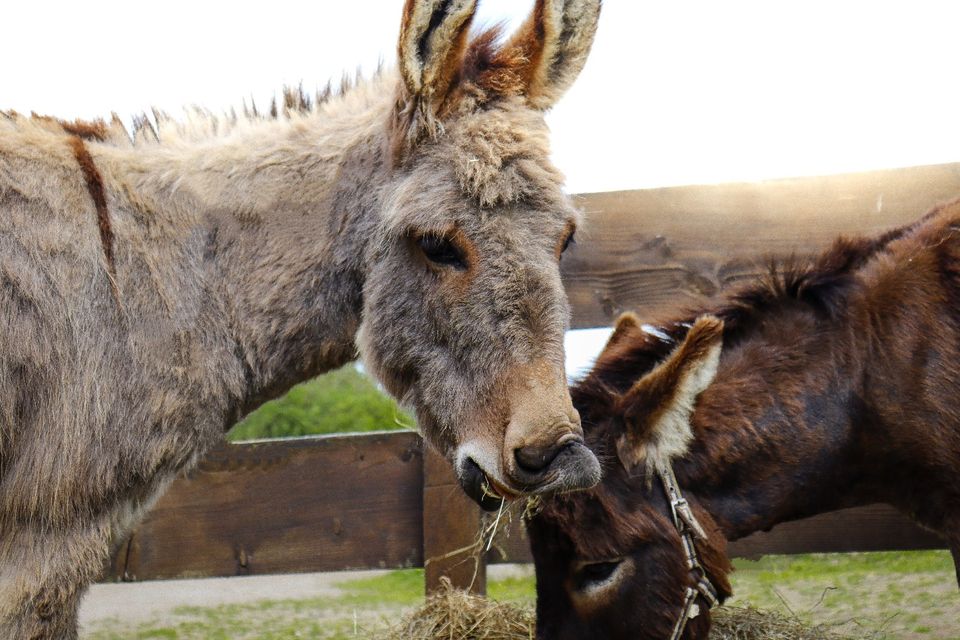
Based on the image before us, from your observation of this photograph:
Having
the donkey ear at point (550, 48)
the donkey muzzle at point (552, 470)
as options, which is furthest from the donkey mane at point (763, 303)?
the donkey ear at point (550, 48)

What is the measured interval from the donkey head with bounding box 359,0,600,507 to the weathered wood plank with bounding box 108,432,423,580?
174 cm

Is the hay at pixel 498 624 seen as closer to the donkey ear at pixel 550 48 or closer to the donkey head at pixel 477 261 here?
the donkey head at pixel 477 261

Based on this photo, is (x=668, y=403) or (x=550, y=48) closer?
(x=550, y=48)

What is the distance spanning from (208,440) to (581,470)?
3.60ft

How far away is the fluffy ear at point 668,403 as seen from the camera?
2.90 metres

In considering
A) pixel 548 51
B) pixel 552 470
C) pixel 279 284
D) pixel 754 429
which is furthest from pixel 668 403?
pixel 279 284

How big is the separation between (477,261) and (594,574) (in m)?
1.18

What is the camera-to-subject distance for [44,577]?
7.52 ft

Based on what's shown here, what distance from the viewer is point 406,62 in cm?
246

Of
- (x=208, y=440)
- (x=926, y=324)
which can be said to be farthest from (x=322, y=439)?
(x=926, y=324)

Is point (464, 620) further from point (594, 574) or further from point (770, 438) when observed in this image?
point (770, 438)

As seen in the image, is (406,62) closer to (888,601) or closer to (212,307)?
(212,307)

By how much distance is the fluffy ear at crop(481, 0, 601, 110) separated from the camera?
8.79 feet

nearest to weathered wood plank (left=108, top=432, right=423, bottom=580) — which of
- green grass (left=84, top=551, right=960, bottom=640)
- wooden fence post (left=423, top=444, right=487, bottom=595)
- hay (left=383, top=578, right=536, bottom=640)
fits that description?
wooden fence post (left=423, top=444, right=487, bottom=595)
